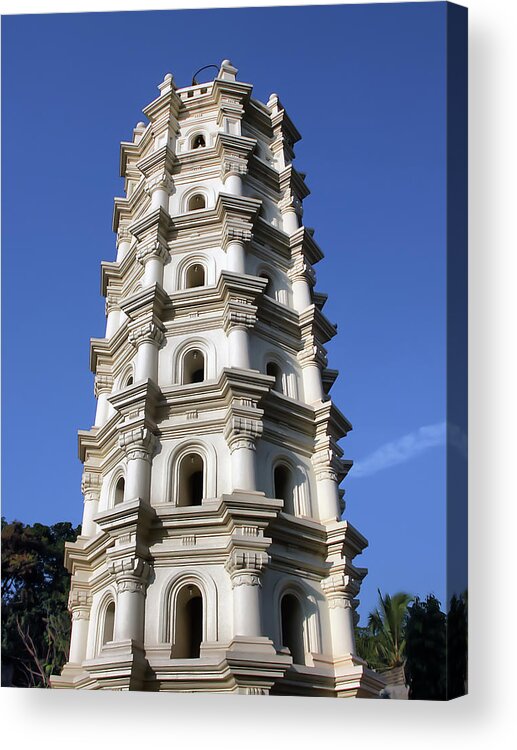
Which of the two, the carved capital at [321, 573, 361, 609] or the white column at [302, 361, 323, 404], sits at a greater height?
the white column at [302, 361, 323, 404]

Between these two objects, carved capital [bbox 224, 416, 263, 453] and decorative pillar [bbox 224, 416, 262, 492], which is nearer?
decorative pillar [bbox 224, 416, 262, 492]

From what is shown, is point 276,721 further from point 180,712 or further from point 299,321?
point 299,321

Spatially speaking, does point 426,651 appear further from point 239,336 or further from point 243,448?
point 239,336

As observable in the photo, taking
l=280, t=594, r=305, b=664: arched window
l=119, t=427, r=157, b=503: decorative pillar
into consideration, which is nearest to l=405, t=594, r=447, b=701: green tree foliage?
l=280, t=594, r=305, b=664: arched window

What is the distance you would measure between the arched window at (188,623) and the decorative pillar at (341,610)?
220cm

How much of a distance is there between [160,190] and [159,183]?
0.16 metres

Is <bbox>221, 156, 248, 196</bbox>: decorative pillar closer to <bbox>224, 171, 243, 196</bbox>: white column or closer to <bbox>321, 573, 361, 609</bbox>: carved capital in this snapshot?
<bbox>224, 171, 243, 196</bbox>: white column

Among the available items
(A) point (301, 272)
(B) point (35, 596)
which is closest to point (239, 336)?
(A) point (301, 272)

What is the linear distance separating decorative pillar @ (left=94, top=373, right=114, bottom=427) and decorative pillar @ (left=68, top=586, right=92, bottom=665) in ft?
13.0

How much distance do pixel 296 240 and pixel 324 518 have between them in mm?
7023

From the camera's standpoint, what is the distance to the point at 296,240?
1994 cm

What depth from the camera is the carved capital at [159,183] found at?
20.0 metres

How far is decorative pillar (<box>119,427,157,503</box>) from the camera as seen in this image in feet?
49.4

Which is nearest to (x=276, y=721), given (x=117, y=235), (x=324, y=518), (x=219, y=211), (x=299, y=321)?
(x=324, y=518)
